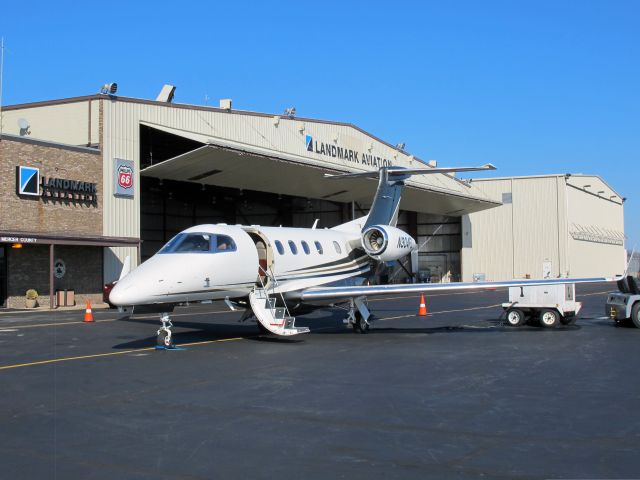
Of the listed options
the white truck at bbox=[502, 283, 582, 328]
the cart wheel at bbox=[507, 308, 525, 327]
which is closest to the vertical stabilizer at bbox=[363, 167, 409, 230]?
the white truck at bbox=[502, 283, 582, 328]

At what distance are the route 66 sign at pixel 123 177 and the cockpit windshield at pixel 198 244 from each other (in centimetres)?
1948

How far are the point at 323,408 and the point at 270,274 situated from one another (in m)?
9.01

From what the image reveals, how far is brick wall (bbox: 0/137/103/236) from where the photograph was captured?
30016 millimetres

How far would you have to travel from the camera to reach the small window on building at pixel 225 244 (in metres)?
16.1

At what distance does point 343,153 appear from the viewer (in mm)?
47594

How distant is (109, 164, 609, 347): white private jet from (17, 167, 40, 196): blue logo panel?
628 inches

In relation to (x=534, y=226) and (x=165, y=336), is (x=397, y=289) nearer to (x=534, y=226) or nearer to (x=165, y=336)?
(x=165, y=336)

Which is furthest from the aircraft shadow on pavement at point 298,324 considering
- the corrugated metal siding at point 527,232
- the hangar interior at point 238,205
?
the corrugated metal siding at point 527,232

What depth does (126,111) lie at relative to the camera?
34.1m

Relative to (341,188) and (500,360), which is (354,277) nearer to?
(500,360)

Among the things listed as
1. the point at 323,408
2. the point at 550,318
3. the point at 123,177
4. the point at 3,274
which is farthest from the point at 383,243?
the point at 3,274

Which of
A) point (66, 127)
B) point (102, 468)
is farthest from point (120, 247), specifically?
point (102, 468)

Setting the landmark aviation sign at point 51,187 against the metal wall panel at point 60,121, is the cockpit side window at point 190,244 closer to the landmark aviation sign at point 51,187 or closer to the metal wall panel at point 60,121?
the landmark aviation sign at point 51,187

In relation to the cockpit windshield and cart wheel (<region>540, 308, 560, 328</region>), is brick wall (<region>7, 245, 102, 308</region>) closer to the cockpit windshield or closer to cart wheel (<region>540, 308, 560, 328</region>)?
the cockpit windshield
